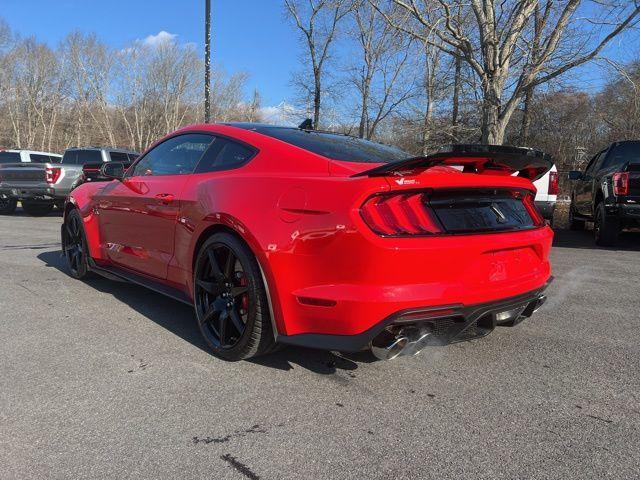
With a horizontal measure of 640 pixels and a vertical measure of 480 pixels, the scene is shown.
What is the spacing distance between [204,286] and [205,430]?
3.90 ft

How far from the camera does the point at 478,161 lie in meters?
2.97

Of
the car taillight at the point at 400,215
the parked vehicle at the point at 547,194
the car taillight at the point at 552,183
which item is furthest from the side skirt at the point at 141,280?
the car taillight at the point at 552,183

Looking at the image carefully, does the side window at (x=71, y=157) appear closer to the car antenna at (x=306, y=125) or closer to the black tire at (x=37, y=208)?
the black tire at (x=37, y=208)

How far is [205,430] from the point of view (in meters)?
2.47

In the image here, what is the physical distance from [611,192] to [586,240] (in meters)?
2.08

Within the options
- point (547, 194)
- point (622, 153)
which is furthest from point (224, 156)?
point (622, 153)

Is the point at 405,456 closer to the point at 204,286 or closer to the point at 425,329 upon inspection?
the point at 425,329

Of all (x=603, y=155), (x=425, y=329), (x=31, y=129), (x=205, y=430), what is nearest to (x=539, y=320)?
(x=425, y=329)

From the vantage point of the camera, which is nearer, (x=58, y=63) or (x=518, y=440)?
(x=518, y=440)

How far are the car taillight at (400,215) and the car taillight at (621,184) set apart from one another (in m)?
6.29

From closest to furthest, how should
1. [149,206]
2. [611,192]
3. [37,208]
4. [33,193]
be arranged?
[149,206] < [611,192] < [33,193] < [37,208]

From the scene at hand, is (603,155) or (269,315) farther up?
(603,155)

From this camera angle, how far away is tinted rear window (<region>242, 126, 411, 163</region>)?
10.6ft

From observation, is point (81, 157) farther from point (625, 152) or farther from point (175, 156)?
point (625, 152)
